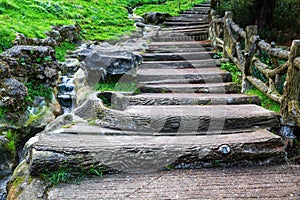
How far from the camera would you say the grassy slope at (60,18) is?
25.6 ft

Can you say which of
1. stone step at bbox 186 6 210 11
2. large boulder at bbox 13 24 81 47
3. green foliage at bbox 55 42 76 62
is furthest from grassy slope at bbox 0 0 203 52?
stone step at bbox 186 6 210 11

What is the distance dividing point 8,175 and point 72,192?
2652 millimetres

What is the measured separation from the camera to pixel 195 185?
118 inches

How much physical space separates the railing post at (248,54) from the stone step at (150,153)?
7.55 feet

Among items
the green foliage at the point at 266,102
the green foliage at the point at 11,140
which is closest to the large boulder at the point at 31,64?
the green foliage at the point at 11,140

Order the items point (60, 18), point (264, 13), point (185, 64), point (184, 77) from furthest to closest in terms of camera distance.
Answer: point (60, 18) < point (264, 13) < point (185, 64) < point (184, 77)

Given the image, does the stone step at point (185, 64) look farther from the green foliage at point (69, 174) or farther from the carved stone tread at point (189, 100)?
the green foliage at point (69, 174)

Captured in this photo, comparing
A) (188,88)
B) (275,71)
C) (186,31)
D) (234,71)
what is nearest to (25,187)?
(188,88)

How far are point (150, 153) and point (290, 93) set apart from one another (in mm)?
2325

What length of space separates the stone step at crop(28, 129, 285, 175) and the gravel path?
0.37ft

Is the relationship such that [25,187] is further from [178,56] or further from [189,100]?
[178,56]

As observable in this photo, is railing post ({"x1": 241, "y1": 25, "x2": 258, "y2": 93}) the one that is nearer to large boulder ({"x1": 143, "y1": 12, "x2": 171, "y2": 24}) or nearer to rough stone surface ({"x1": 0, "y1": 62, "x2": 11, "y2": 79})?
rough stone surface ({"x1": 0, "y1": 62, "x2": 11, "y2": 79})

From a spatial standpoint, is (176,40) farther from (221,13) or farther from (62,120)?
(62,120)

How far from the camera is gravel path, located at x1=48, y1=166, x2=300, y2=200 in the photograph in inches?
112
